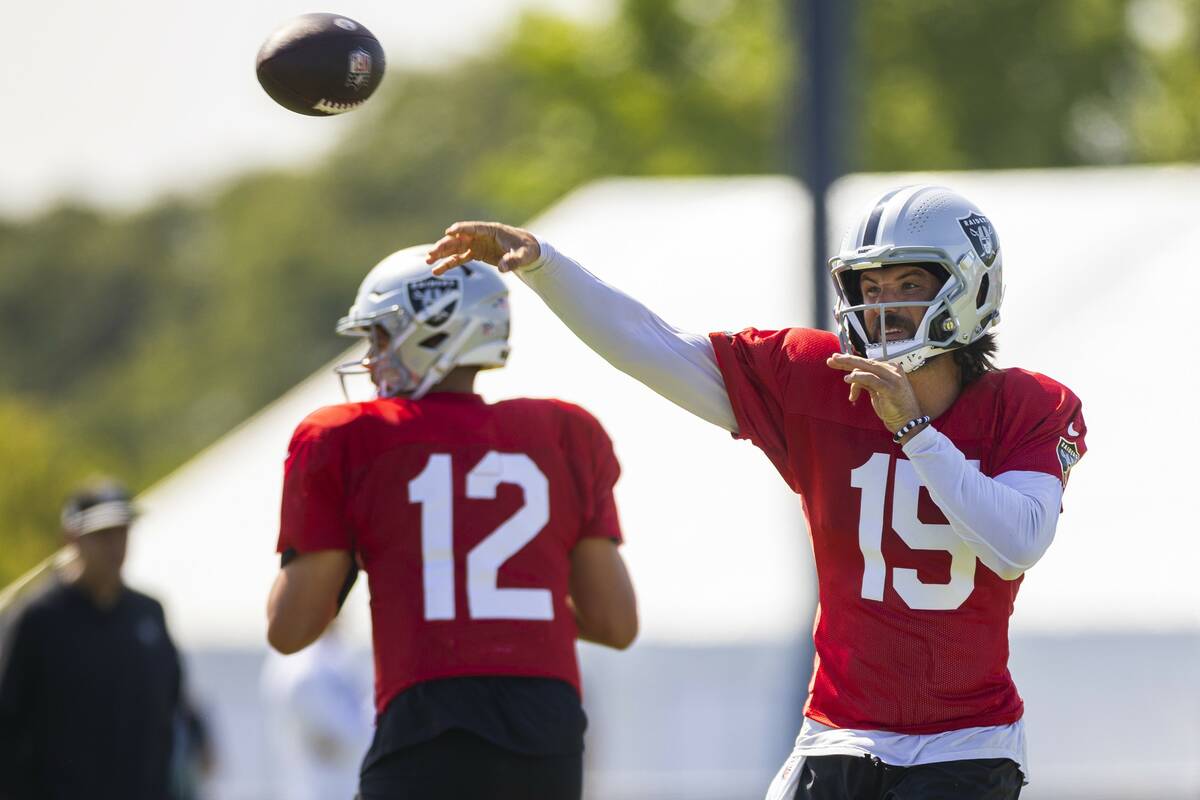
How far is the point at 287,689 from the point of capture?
9422 mm

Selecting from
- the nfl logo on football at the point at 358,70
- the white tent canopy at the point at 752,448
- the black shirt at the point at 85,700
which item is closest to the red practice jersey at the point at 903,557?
the nfl logo on football at the point at 358,70

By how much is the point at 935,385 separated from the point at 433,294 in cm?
134

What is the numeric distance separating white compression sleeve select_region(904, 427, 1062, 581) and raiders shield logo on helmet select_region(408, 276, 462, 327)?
1.43 meters

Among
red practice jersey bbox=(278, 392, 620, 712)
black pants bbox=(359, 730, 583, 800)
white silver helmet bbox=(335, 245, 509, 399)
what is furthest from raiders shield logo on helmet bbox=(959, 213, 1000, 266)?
black pants bbox=(359, 730, 583, 800)

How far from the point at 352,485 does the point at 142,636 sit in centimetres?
261

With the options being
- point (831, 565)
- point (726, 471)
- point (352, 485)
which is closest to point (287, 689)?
point (726, 471)

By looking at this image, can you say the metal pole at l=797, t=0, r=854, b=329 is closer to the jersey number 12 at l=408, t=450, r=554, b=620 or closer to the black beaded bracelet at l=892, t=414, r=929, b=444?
the jersey number 12 at l=408, t=450, r=554, b=620

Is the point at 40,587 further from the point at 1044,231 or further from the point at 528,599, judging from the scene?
the point at 1044,231

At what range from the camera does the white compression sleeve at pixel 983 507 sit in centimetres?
359

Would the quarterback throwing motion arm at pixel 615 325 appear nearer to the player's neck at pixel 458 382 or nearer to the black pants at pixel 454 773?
the player's neck at pixel 458 382

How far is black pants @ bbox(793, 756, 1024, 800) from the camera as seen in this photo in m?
3.73

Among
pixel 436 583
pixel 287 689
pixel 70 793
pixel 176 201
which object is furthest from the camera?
pixel 176 201

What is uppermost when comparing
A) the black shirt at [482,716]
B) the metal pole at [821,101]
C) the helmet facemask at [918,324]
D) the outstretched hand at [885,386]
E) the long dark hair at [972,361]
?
the metal pole at [821,101]

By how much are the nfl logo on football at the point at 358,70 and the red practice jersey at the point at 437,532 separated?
2.55 ft
